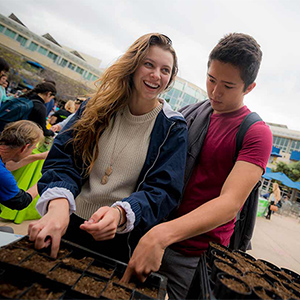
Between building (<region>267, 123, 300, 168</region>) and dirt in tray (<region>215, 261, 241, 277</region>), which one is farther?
building (<region>267, 123, 300, 168</region>)

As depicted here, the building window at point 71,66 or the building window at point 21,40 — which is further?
the building window at point 71,66

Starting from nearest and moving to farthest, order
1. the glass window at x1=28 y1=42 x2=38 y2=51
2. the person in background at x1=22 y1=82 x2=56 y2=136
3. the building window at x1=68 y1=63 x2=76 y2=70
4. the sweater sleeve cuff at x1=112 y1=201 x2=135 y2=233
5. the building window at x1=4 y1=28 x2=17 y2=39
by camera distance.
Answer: the sweater sleeve cuff at x1=112 y1=201 x2=135 y2=233
the person in background at x1=22 y1=82 x2=56 y2=136
the building window at x1=4 y1=28 x2=17 y2=39
the glass window at x1=28 y1=42 x2=38 y2=51
the building window at x1=68 y1=63 x2=76 y2=70

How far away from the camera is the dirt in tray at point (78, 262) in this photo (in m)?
0.72

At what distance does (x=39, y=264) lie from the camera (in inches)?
26.0

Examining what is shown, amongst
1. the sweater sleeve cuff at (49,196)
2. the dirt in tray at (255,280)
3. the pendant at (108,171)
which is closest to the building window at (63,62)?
the pendant at (108,171)

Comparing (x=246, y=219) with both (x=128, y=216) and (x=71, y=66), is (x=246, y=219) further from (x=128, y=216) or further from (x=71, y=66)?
(x=71, y=66)

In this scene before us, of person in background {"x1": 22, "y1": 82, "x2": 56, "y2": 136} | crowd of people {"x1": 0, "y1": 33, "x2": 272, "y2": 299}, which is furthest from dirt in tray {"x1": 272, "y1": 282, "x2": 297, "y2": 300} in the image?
person in background {"x1": 22, "y1": 82, "x2": 56, "y2": 136}

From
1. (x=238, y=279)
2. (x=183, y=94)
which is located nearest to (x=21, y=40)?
(x=183, y=94)

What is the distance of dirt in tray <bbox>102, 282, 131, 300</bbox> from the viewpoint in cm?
60

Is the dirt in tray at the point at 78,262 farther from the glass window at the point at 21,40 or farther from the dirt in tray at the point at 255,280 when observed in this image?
the glass window at the point at 21,40

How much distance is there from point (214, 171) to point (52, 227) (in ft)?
2.89

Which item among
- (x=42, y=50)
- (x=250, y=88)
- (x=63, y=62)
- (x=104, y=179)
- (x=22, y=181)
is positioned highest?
(x=63, y=62)

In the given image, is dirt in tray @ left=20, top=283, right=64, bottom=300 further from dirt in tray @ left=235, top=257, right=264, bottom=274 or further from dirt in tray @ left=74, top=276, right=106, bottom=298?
dirt in tray @ left=235, top=257, right=264, bottom=274

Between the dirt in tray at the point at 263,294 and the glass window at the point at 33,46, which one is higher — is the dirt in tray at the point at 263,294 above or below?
below
